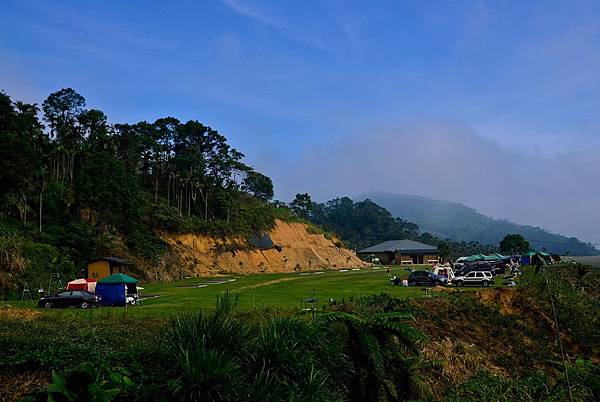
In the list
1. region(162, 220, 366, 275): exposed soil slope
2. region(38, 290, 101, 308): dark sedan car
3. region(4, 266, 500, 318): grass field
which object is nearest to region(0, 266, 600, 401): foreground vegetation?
region(4, 266, 500, 318): grass field

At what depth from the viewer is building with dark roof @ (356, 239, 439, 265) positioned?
8744cm

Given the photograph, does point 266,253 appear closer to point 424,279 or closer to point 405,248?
point 405,248

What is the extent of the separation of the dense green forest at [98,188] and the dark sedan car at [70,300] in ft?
30.2

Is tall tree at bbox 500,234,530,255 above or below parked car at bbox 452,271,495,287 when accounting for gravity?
above

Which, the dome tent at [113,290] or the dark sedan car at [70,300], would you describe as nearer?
the dark sedan car at [70,300]

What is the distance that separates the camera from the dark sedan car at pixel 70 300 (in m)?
26.2

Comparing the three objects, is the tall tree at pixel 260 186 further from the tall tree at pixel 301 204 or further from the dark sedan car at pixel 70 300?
the dark sedan car at pixel 70 300

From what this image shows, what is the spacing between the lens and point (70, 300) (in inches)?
1036

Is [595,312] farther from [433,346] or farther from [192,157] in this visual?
[192,157]

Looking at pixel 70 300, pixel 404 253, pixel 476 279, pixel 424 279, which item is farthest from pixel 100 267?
pixel 404 253

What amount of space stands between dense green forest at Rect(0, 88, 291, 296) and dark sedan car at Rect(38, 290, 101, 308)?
921cm

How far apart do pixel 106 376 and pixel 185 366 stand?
6.92 ft

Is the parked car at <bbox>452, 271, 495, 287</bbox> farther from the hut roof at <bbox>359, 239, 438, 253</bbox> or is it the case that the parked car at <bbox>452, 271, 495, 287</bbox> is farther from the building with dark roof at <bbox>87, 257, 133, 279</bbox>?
the hut roof at <bbox>359, 239, 438, 253</bbox>

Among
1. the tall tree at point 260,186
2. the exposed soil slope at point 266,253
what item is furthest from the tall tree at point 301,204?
the exposed soil slope at point 266,253
